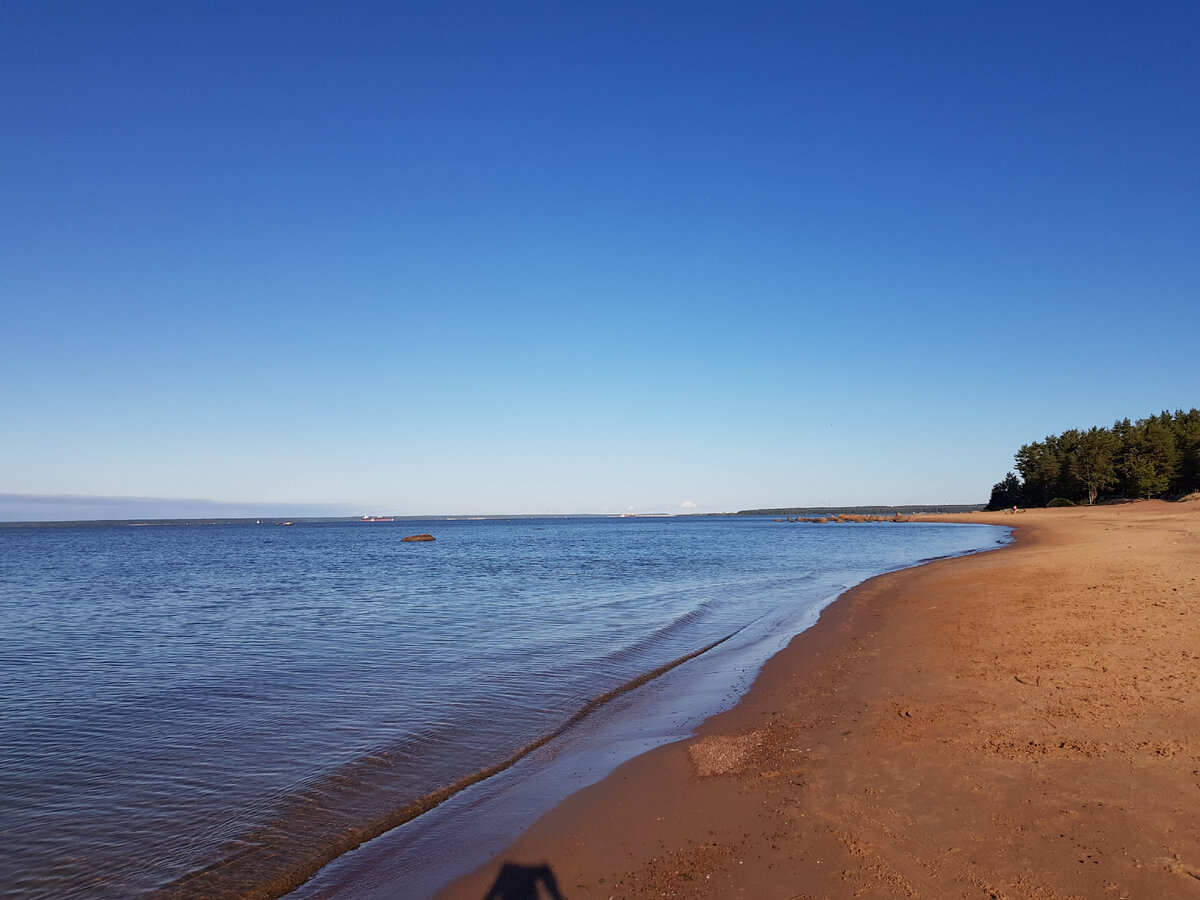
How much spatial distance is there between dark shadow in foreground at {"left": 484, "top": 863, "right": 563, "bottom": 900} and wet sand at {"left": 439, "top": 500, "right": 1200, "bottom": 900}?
0.03 m

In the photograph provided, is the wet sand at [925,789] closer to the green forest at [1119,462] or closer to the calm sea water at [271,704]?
the calm sea water at [271,704]

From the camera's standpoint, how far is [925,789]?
6.65 metres

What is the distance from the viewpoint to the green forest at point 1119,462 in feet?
261

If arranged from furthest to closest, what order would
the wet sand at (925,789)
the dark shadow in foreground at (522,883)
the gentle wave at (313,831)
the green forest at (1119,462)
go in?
the green forest at (1119,462)
the gentle wave at (313,831)
the dark shadow in foreground at (522,883)
the wet sand at (925,789)

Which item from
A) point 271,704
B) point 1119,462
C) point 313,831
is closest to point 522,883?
point 313,831

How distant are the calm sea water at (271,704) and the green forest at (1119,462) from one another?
76.4m

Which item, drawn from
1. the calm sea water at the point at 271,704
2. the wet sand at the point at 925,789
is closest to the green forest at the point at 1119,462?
the calm sea water at the point at 271,704

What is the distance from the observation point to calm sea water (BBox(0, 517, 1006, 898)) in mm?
7016

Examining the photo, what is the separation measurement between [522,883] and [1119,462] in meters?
109

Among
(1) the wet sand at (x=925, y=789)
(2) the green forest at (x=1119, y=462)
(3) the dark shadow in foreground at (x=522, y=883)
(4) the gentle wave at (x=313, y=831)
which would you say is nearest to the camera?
(1) the wet sand at (x=925, y=789)

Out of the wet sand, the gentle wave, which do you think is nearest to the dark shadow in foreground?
the wet sand

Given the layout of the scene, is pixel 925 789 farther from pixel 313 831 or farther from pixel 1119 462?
pixel 1119 462

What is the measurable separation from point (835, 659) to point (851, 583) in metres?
16.2

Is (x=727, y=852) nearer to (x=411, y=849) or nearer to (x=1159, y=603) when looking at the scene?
(x=411, y=849)
